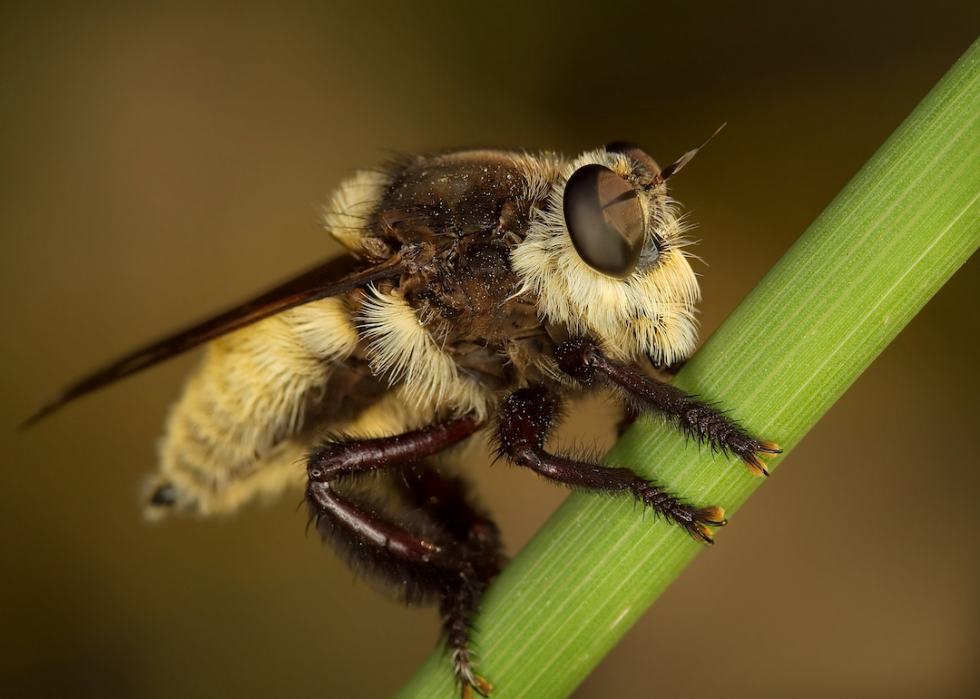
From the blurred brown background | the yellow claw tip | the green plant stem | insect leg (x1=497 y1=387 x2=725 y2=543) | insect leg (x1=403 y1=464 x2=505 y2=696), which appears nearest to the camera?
the green plant stem

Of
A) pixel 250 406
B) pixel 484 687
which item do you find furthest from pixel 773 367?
pixel 250 406

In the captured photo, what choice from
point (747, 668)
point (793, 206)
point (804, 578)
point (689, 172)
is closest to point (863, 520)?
point (804, 578)

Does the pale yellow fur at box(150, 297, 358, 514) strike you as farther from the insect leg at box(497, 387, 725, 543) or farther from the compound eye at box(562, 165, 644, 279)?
the compound eye at box(562, 165, 644, 279)

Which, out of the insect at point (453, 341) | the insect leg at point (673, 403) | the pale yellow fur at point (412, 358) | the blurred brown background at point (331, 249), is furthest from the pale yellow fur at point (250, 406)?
the blurred brown background at point (331, 249)

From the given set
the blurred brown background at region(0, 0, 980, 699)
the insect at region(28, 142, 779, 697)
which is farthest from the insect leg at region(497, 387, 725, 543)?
the blurred brown background at region(0, 0, 980, 699)

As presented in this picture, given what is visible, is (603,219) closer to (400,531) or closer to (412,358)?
(412,358)

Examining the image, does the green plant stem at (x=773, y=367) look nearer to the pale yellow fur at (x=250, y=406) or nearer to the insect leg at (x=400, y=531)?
the insect leg at (x=400, y=531)

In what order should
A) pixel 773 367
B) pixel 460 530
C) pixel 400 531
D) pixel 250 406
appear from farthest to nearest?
pixel 250 406 → pixel 460 530 → pixel 400 531 → pixel 773 367
